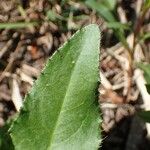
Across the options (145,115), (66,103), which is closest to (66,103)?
(66,103)

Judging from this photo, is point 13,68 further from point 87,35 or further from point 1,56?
point 87,35

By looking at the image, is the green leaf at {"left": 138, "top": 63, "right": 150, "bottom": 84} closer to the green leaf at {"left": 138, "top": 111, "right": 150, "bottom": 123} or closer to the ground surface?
the ground surface

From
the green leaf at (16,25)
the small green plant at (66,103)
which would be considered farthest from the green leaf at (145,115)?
the green leaf at (16,25)

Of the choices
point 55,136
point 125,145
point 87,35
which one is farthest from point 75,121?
point 125,145

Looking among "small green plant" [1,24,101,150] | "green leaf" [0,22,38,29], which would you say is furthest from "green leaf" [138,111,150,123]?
"green leaf" [0,22,38,29]

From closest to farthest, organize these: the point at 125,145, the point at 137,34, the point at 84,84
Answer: the point at 84,84 → the point at 125,145 → the point at 137,34

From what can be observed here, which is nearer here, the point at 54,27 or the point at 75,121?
the point at 75,121

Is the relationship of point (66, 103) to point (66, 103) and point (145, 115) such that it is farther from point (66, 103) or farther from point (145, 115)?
point (145, 115)
